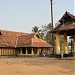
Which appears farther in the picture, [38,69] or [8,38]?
[8,38]

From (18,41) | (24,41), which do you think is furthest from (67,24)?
(18,41)

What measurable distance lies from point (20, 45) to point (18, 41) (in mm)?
2268

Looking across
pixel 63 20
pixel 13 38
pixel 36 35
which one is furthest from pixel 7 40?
pixel 63 20

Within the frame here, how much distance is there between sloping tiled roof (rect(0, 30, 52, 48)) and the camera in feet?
136

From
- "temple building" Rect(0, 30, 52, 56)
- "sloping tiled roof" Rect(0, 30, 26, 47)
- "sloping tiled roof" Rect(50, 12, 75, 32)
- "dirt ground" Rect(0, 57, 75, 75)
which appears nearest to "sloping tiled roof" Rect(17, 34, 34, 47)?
"temple building" Rect(0, 30, 52, 56)

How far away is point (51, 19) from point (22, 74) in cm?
2748

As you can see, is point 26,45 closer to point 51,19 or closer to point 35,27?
point 51,19

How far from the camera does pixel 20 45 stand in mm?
42219

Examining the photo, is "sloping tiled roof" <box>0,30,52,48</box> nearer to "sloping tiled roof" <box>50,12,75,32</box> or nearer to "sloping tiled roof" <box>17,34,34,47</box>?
"sloping tiled roof" <box>17,34,34,47</box>

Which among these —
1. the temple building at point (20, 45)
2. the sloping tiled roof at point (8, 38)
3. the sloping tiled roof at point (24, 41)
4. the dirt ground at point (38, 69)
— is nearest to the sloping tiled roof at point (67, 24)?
the dirt ground at point (38, 69)

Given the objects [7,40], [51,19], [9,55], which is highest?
[51,19]

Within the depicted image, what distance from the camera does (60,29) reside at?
95.8 feet

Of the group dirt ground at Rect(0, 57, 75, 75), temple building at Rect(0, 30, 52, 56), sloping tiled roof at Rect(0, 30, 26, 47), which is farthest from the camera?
sloping tiled roof at Rect(0, 30, 26, 47)

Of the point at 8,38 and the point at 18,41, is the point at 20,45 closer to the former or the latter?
the point at 18,41
